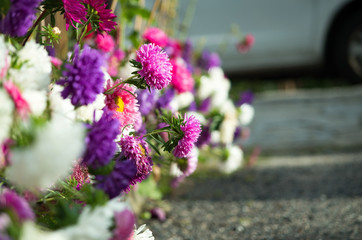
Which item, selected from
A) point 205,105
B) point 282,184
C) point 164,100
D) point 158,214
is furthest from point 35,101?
point 282,184

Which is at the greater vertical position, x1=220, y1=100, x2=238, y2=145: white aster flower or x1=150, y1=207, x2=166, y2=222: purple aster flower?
x1=220, y1=100, x2=238, y2=145: white aster flower

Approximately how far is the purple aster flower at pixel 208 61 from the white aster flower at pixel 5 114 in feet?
7.13

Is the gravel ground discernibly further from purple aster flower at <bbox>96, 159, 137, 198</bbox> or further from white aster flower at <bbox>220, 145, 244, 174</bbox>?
purple aster flower at <bbox>96, 159, 137, 198</bbox>

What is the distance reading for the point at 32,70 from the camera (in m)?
0.82

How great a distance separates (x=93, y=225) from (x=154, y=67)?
45cm

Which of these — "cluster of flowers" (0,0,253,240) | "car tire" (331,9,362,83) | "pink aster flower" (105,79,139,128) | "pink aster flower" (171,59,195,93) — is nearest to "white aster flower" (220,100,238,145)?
"pink aster flower" (171,59,195,93)

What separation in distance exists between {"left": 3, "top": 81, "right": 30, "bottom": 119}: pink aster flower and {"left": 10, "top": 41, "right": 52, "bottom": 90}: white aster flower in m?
0.04

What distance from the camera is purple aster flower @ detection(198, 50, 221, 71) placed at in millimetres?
2859

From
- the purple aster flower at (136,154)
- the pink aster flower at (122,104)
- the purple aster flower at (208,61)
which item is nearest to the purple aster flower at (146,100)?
the pink aster flower at (122,104)

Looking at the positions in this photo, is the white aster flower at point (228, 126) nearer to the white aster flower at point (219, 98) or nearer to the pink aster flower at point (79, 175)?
the white aster flower at point (219, 98)

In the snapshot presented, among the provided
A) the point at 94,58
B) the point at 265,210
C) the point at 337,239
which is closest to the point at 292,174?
the point at 265,210

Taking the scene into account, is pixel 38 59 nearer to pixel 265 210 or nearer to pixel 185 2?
pixel 265 210

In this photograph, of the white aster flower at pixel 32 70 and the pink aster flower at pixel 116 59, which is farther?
the pink aster flower at pixel 116 59

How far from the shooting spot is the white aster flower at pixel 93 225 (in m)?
0.71
